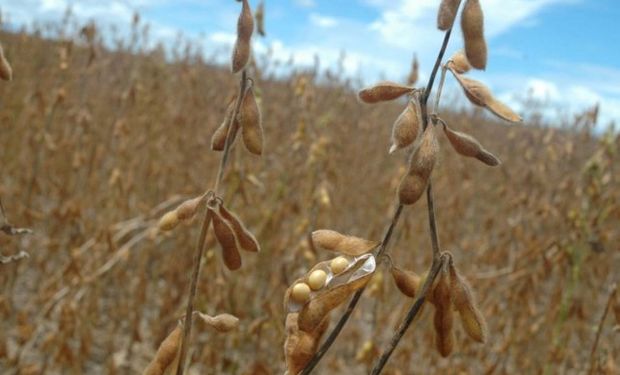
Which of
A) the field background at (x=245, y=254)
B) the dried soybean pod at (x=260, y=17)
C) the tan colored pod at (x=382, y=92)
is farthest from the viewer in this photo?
the field background at (x=245, y=254)

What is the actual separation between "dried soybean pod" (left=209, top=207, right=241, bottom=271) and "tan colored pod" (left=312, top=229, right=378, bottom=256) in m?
0.12

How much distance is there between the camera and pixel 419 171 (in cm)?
59

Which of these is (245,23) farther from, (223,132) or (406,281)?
(406,281)

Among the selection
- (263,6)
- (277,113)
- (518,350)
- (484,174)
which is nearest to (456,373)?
(518,350)

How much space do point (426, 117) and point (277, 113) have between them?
4.86 m

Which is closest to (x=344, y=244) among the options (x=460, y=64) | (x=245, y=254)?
(x=460, y=64)

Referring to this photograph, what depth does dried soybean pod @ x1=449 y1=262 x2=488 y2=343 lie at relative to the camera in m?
0.64

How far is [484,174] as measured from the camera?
6473 millimetres

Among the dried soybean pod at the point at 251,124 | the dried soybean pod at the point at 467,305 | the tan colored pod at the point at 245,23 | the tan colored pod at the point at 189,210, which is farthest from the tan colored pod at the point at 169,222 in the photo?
the dried soybean pod at the point at 467,305

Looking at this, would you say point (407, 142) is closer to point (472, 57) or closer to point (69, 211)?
point (472, 57)

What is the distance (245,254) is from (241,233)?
234cm

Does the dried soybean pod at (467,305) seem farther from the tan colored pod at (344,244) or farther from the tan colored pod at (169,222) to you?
the tan colored pod at (169,222)

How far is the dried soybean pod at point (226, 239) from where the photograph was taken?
72 centimetres

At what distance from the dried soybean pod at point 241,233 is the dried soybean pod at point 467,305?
0.24 metres
